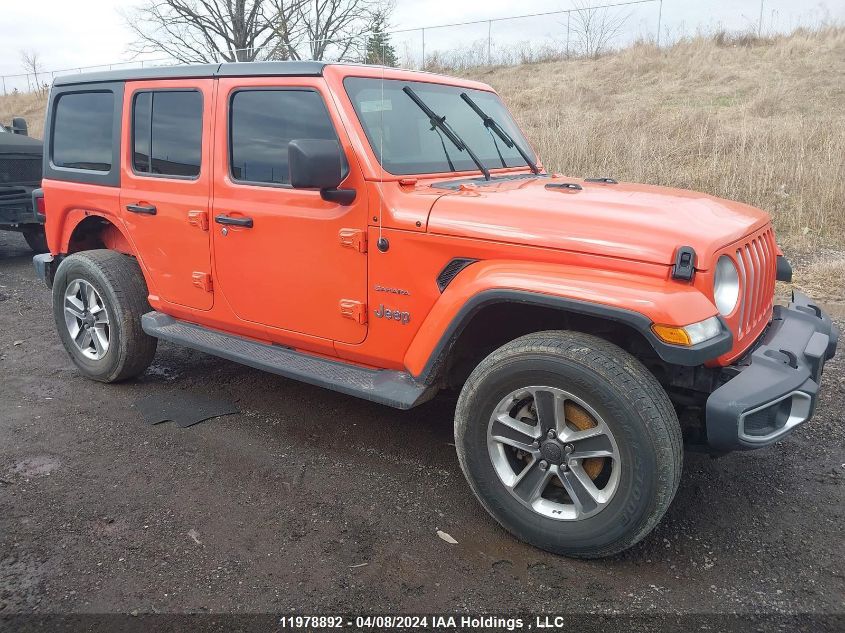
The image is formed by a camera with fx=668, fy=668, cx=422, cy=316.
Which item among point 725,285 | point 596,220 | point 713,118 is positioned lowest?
point 725,285

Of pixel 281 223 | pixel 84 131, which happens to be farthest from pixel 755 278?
pixel 84 131

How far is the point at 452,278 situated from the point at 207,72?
197cm

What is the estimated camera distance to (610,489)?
101 inches

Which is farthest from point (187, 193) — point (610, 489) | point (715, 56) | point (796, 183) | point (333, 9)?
point (715, 56)

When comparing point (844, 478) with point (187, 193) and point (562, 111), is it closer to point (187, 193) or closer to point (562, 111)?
point (187, 193)

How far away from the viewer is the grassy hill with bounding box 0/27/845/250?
920 centimetres

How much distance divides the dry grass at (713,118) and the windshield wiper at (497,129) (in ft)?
18.3

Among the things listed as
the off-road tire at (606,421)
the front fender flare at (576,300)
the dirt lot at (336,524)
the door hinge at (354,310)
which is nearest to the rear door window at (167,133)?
the door hinge at (354,310)

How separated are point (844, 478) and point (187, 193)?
3755mm

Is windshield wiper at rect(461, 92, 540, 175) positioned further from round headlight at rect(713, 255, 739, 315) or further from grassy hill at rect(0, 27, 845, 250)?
grassy hill at rect(0, 27, 845, 250)

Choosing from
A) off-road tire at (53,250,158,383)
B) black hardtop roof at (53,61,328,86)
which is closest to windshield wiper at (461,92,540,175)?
black hardtop roof at (53,61,328,86)

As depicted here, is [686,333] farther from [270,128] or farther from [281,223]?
[270,128]

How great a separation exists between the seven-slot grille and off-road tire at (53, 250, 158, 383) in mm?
3491

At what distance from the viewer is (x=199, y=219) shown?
12.2ft
